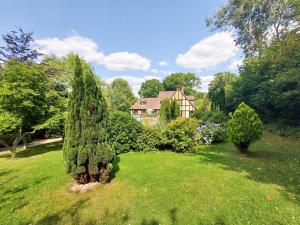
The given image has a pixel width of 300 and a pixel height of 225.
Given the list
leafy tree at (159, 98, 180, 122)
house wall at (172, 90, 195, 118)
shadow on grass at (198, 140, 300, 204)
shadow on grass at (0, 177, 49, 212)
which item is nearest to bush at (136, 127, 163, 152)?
shadow on grass at (198, 140, 300, 204)

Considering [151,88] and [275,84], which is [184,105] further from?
[151,88]

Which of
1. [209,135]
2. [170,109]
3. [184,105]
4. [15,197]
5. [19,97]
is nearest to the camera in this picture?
[15,197]

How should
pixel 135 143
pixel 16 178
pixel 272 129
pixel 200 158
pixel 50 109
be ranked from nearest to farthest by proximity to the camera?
pixel 16 178 < pixel 200 158 < pixel 135 143 < pixel 50 109 < pixel 272 129

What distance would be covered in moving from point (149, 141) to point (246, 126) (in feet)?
13.9

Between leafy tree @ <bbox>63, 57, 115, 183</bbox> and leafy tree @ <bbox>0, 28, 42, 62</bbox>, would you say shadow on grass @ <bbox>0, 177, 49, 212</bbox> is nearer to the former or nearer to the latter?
leafy tree @ <bbox>63, 57, 115, 183</bbox>

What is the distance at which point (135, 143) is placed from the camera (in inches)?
310

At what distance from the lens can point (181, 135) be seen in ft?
25.2

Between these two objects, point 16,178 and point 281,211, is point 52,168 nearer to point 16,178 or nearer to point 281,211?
point 16,178

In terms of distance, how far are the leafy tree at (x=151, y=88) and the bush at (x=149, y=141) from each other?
49.4 metres

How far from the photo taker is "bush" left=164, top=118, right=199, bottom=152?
752cm

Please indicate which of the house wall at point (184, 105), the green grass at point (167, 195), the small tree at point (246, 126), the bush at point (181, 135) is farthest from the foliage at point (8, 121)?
the house wall at point (184, 105)

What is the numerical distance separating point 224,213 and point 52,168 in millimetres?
5801

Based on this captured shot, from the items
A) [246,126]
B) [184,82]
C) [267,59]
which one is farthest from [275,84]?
[184,82]

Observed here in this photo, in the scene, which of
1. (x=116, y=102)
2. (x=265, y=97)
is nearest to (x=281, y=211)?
(x=265, y=97)
